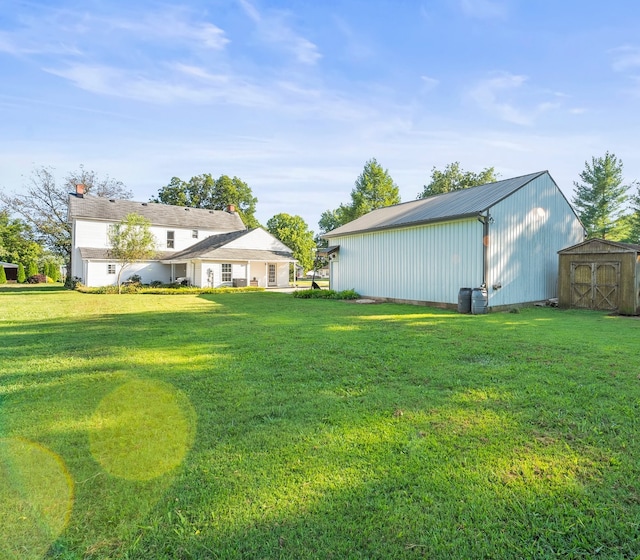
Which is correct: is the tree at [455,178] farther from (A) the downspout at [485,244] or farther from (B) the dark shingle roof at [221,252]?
(A) the downspout at [485,244]

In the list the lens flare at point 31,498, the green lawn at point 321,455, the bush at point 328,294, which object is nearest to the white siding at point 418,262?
the bush at point 328,294

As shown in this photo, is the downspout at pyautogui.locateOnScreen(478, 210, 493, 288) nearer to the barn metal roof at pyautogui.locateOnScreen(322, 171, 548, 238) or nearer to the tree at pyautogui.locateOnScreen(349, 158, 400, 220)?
the barn metal roof at pyautogui.locateOnScreen(322, 171, 548, 238)

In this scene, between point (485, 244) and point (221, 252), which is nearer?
point (485, 244)

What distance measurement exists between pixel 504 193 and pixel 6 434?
14.4m

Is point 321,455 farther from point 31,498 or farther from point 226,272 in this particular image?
point 226,272

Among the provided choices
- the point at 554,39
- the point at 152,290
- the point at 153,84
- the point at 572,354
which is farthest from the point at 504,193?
the point at 152,290

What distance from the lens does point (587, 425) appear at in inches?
123

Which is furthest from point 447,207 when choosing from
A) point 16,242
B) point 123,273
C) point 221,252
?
point 16,242

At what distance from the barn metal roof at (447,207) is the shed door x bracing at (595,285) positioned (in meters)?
3.74

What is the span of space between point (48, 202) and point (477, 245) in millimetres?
40615

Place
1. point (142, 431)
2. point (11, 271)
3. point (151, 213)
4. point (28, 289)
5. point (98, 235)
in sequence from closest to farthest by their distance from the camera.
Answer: point (142, 431)
point (28, 289)
point (98, 235)
point (151, 213)
point (11, 271)

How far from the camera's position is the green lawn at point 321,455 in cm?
188

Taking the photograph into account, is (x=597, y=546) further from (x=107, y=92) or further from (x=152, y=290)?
(x=152, y=290)

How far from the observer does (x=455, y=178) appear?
38.7 m
